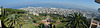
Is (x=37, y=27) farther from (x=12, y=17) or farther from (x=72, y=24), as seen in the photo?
(x=72, y=24)

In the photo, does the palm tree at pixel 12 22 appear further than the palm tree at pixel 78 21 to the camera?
Yes

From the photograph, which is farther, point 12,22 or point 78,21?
point 12,22

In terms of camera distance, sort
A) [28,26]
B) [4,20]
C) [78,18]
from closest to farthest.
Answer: [78,18], [4,20], [28,26]

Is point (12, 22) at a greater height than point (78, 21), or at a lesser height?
lesser

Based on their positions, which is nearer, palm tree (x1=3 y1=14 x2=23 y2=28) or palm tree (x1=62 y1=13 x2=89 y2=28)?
palm tree (x1=62 y1=13 x2=89 y2=28)

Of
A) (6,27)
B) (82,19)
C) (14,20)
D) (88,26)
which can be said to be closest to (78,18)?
(82,19)

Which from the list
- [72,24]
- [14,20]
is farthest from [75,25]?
[14,20]

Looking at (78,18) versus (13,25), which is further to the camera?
(13,25)

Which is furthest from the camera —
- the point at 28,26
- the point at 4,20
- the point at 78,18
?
the point at 28,26

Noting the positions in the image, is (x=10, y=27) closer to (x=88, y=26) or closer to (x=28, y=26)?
(x=28, y=26)

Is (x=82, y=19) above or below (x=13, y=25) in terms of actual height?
above
